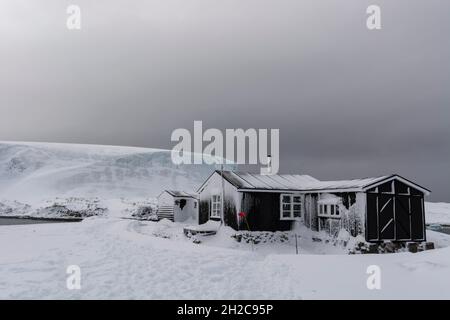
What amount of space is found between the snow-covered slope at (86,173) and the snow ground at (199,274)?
7804 cm

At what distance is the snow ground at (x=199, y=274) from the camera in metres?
8.73

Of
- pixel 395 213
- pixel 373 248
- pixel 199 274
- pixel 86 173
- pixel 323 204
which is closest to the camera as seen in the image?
pixel 199 274

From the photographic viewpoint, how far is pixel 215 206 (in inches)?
977

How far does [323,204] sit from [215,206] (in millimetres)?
7266

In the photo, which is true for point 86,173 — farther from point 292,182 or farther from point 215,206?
point 292,182

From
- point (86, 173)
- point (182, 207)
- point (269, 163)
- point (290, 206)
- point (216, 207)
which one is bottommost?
point (182, 207)

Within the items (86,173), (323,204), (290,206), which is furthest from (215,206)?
(86,173)

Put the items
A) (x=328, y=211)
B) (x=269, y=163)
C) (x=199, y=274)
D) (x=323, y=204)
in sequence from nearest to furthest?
(x=199, y=274) < (x=328, y=211) < (x=323, y=204) < (x=269, y=163)

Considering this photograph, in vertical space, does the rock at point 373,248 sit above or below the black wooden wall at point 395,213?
below

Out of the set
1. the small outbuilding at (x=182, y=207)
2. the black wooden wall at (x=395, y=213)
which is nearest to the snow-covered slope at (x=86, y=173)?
the small outbuilding at (x=182, y=207)

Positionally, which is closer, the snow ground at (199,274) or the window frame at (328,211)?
the snow ground at (199,274)

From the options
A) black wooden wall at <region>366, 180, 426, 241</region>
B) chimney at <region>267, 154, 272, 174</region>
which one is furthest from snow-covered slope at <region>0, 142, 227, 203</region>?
black wooden wall at <region>366, 180, 426, 241</region>

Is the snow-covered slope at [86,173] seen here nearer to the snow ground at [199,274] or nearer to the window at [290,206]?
the window at [290,206]

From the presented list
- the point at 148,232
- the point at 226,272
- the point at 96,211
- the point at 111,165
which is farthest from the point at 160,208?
the point at 111,165
